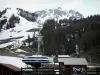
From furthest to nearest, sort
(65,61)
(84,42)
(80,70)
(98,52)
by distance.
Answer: (84,42), (98,52), (65,61), (80,70)

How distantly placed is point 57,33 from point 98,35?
2007 centimetres

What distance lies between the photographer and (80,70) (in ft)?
61.8

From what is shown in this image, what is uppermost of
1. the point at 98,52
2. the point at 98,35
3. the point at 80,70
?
the point at 98,35

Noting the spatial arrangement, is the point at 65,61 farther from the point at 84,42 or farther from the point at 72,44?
the point at 72,44

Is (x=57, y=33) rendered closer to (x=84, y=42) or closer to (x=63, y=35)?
(x=63, y=35)

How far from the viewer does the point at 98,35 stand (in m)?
83.6

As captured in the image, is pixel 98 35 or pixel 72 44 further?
pixel 72 44

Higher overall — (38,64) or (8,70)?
(38,64)

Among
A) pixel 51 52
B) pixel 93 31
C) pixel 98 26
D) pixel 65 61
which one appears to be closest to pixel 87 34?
pixel 93 31

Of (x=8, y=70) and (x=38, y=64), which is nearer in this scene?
(x=8, y=70)

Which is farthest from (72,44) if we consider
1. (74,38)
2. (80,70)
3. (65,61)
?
(80,70)

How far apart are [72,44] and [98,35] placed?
36.4ft

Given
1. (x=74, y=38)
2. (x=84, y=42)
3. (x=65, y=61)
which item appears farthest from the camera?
(x=74, y=38)

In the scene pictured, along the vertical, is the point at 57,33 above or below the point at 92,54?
above
